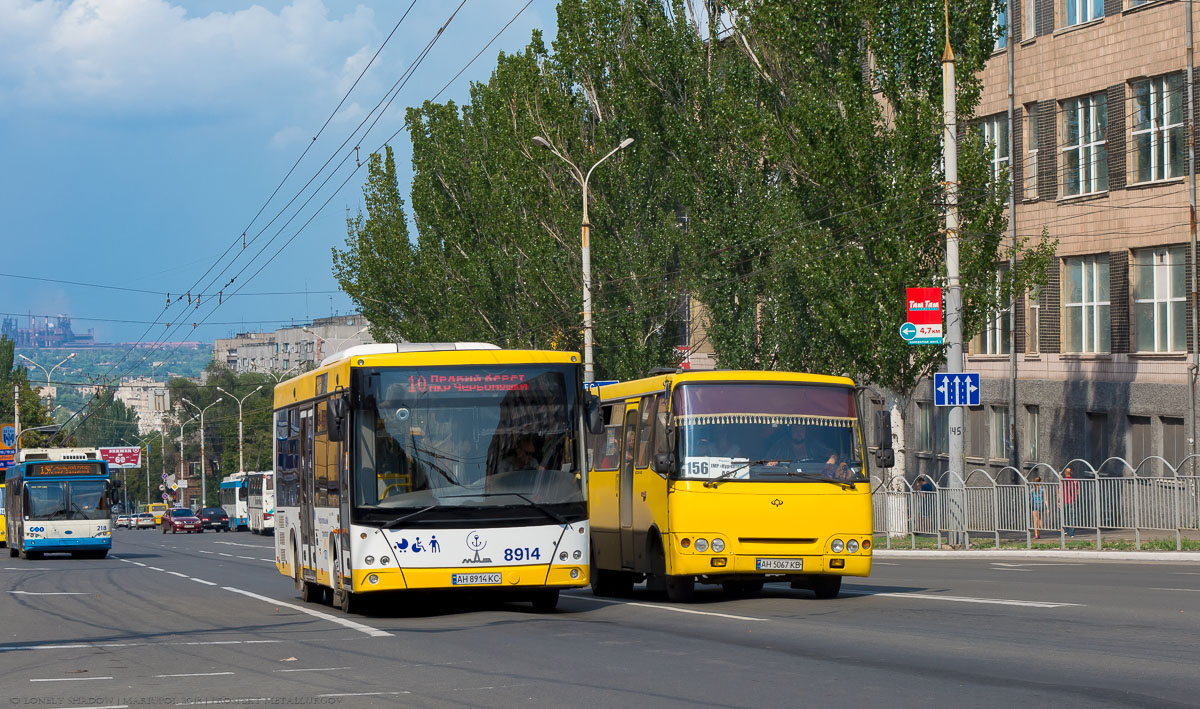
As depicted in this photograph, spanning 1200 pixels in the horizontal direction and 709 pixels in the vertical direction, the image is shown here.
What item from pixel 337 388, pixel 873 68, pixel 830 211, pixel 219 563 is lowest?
pixel 219 563

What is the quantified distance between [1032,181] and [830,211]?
12.3 meters

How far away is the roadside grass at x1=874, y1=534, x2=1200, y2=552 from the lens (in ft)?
94.1

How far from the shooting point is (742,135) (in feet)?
125

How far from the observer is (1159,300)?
41344 millimetres

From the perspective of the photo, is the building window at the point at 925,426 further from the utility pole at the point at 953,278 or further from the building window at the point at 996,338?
the utility pole at the point at 953,278

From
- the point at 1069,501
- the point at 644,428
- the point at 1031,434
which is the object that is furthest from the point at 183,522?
the point at 644,428

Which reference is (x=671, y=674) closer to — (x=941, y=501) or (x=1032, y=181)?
(x=941, y=501)

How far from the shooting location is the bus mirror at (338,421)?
16.7m

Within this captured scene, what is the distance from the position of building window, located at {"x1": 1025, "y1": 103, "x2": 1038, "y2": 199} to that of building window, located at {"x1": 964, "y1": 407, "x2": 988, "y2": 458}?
7324 millimetres

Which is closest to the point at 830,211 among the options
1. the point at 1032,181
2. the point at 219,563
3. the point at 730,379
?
the point at 1032,181

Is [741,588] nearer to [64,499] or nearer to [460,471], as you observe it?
[460,471]

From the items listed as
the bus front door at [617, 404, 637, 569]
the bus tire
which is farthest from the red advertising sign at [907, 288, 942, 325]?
the bus tire

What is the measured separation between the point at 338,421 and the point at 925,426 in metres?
40.6

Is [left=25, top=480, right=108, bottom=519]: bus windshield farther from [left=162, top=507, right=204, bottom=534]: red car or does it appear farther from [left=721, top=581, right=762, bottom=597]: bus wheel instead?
[left=162, top=507, right=204, bottom=534]: red car
